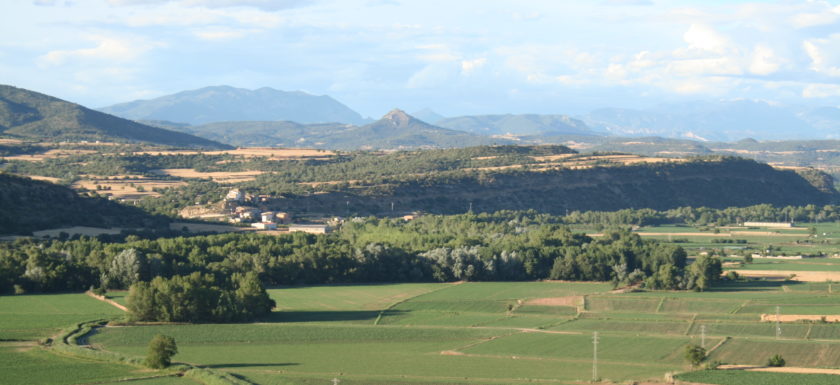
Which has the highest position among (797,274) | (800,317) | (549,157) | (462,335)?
(549,157)

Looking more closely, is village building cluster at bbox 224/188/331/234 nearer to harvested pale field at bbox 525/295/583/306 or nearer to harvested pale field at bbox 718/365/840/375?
harvested pale field at bbox 525/295/583/306

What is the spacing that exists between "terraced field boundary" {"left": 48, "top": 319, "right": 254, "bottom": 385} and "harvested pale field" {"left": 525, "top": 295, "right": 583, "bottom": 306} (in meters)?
26.4

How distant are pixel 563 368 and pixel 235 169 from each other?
129344mm

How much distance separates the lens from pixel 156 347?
46312 mm

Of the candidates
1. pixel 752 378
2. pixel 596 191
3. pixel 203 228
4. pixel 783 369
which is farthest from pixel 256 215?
pixel 752 378

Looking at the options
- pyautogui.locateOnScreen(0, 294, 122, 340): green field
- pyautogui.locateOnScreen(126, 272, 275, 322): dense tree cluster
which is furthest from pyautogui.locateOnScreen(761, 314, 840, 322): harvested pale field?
pyautogui.locateOnScreen(0, 294, 122, 340): green field

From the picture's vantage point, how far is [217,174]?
16675cm

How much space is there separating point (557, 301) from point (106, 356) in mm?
30733

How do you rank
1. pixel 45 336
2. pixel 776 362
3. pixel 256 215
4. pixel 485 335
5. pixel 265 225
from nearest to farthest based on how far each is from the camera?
pixel 776 362, pixel 45 336, pixel 485 335, pixel 265 225, pixel 256 215

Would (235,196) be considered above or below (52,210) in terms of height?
above

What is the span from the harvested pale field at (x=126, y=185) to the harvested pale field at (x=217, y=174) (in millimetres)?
7200

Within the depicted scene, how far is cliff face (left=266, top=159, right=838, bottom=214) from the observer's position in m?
134

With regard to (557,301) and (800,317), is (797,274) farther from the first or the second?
(557,301)

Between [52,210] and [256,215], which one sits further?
[256,215]
